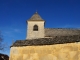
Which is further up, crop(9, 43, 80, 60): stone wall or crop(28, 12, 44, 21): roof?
crop(28, 12, 44, 21): roof

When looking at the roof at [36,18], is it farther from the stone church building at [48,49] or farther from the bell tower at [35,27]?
the stone church building at [48,49]

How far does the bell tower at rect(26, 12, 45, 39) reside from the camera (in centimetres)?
4041

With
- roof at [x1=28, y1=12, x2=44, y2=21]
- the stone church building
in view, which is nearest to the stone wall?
the stone church building

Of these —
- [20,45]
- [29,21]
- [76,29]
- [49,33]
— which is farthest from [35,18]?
[20,45]

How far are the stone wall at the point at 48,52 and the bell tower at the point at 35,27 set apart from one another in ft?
105

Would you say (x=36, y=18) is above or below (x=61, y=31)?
above

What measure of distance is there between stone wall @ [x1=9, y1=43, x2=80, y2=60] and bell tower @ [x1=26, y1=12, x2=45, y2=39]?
31935 mm

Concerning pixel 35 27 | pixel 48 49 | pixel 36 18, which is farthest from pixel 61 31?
pixel 48 49

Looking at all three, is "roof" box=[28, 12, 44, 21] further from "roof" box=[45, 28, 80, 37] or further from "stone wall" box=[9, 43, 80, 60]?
"stone wall" box=[9, 43, 80, 60]

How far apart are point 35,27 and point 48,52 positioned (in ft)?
112

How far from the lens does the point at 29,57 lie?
25.7 feet

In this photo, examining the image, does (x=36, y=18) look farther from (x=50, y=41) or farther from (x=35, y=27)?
(x=50, y=41)

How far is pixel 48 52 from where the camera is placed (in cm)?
771

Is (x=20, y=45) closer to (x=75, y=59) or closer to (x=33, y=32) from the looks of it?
(x=75, y=59)
